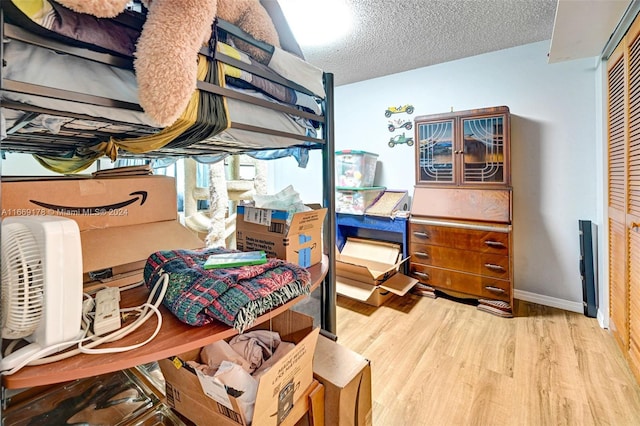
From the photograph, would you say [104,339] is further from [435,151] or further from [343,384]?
[435,151]

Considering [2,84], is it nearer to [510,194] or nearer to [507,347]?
[507,347]

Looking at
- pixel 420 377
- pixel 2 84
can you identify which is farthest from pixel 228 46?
pixel 420 377

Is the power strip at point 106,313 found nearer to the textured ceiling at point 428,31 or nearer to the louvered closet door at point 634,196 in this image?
the textured ceiling at point 428,31

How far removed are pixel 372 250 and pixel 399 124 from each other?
143 centimetres

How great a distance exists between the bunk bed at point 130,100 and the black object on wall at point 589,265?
233cm

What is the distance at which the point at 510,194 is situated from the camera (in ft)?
8.18

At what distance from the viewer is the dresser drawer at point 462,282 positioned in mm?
2455

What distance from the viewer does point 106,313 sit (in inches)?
25.6

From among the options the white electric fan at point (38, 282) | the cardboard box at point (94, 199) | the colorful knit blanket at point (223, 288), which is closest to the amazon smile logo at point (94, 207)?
the cardboard box at point (94, 199)

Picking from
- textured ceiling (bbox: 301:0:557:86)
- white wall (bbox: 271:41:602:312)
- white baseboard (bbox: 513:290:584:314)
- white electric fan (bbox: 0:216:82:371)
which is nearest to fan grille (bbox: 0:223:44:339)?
white electric fan (bbox: 0:216:82:371)

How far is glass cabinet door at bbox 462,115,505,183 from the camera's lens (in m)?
2.54

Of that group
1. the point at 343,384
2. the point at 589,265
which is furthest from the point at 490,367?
the point at 589,265

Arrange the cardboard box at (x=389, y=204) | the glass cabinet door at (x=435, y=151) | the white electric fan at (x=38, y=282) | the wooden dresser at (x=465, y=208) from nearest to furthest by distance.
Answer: the white electric fan at (x=38, y=282)
the wooden dresser at (x=465, y=208)
the glass cabinet door at (x=435, y=151)
the cardboard box at (x=389, y=204)

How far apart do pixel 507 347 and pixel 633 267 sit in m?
0.85
